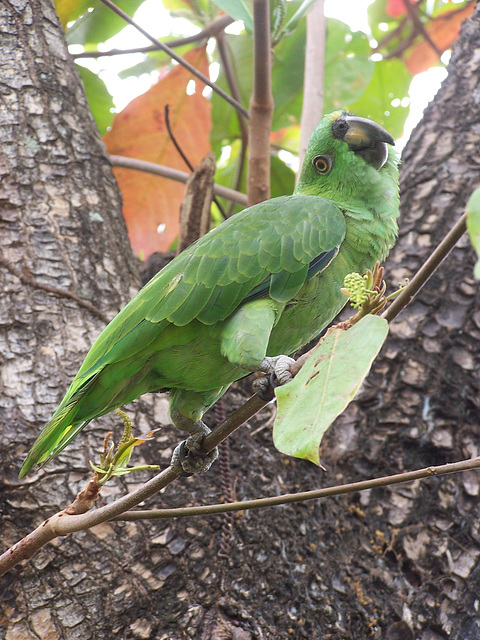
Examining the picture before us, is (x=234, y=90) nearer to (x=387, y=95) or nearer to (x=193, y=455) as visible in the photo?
(x=387, y=95)

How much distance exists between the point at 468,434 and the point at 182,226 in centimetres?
164

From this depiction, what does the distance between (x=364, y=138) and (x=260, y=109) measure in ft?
1.87

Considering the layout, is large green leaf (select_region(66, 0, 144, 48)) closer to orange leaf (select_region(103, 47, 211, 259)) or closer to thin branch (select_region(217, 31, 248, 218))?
orange leaf (select_region(103, 47, 211, 259))

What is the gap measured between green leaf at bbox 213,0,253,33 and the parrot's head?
0.54 m

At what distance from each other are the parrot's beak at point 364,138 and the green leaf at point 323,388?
4.77ft

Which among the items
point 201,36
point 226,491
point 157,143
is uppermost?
point 201,36

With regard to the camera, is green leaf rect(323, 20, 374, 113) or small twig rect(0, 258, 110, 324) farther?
green leaf rect(323, 20, 374, 113)

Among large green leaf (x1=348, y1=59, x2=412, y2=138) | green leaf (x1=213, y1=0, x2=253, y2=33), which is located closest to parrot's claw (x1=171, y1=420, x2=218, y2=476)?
green leaf (x1=213, y1=0, x2=253, y2=33)

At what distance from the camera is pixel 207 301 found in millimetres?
2047

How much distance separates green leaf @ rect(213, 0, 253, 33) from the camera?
2.57 metres

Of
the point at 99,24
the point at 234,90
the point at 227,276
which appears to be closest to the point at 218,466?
the point at 227,276

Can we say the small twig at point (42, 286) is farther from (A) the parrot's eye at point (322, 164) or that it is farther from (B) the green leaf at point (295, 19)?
(B) the green leaf at point (295, 19)

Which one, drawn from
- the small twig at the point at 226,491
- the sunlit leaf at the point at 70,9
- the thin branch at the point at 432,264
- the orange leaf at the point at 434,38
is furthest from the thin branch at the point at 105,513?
the orange leaf at the point at 434,38

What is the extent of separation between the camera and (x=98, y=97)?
3.68 m
